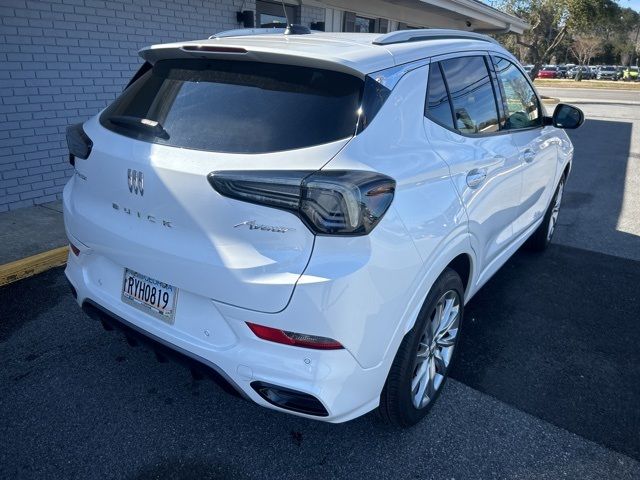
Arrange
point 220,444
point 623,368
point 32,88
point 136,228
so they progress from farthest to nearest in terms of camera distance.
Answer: point 32,88 < point 623,368 < point 220,444 < point 136,228

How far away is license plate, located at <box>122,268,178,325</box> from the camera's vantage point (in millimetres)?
2043

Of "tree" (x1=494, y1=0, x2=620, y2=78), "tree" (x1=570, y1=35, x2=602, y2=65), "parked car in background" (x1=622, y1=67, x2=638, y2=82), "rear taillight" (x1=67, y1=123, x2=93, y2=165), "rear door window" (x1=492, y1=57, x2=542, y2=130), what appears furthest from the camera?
"parked car in background" (x1=622, y1=67, x2=638, y2=82)

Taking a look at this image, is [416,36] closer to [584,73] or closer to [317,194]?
[317,194]

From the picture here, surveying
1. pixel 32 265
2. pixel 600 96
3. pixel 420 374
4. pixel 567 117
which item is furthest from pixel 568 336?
pixel 600 96

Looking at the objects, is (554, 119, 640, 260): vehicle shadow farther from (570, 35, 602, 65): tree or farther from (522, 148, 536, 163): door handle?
(570, 35, 602, 65): tree

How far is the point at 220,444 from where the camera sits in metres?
2.32

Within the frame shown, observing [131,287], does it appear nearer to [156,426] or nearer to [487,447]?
[156,426]

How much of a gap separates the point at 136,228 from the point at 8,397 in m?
1.34

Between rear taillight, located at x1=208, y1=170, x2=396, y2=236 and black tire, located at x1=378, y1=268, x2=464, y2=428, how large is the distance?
62 cm

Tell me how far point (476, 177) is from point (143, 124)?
161 cm

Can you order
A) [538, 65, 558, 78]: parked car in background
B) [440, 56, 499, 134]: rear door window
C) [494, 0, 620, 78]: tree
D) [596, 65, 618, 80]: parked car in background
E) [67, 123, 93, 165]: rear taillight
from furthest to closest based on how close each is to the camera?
[538, 65, 558, 78]: parked car in background < [596, 65, 618, 80]: parked car in background < [494, 0, 620, 78]: tree < [440, 56, 499, 134]: rear door window < [67, 123, 93, 165]: rear taillight

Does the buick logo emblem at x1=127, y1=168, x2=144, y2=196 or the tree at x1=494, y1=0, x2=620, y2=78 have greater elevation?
the tree at x1=494, y1=0, x2=620, y2=78

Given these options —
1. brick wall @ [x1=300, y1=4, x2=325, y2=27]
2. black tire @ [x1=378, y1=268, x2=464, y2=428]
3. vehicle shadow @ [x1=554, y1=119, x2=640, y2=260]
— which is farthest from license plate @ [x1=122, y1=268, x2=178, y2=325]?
brick wall @ [x1=300, y1=4, x2=325, y2=27]

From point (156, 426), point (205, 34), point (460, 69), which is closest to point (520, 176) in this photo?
point (460, 69)
